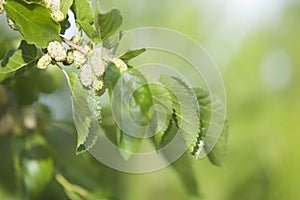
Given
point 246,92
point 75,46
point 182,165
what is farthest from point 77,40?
point 246,92

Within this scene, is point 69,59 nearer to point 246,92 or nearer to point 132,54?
point 132,54

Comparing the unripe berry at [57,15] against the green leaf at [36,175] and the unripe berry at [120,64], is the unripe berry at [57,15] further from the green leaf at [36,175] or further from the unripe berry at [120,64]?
the green leaf at [36,175]

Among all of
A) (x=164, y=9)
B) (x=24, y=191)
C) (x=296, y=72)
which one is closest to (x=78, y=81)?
(x=24, y=191)

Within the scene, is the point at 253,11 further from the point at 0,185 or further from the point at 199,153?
the point at 199,153

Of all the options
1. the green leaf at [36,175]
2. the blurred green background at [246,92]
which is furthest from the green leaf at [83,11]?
the blurred green background at [246,92]

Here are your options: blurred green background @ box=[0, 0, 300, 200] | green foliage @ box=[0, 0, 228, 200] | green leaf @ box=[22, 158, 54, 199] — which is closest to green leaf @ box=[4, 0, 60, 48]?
green foliage @ box=[0, 0, 228, 200]

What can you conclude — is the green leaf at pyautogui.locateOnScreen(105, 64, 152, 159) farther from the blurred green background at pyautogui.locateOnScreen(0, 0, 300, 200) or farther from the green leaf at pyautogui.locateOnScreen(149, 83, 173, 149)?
the blurred green background at pyautogui.locateOnScreen(0, 0, 300, 200)

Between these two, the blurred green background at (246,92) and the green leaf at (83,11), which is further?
the blurred green background at (246,92)
